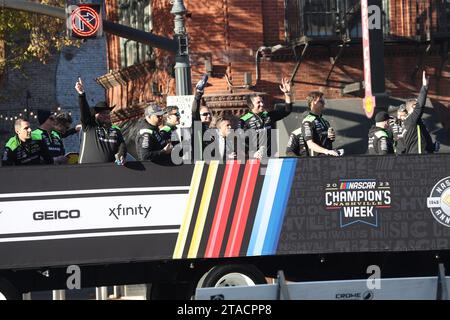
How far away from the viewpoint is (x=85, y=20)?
646 inches

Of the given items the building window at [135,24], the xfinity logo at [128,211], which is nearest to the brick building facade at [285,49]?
the building window at [135,24]

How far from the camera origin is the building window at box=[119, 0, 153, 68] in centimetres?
2189

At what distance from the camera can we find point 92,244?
1030cm

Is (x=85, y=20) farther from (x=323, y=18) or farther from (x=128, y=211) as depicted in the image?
(x=128, y=211)

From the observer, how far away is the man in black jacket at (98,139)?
10945mm

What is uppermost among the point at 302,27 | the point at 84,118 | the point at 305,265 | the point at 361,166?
the point at 302,27

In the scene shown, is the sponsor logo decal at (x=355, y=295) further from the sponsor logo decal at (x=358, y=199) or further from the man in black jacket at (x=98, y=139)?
the man in black jacket at (x=98, y=139)

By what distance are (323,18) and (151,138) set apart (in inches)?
369

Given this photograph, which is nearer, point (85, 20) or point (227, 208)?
point (227, 208)

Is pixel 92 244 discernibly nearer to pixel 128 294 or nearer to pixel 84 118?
pixel 84 118

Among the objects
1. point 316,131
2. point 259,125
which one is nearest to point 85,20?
point 259,125
